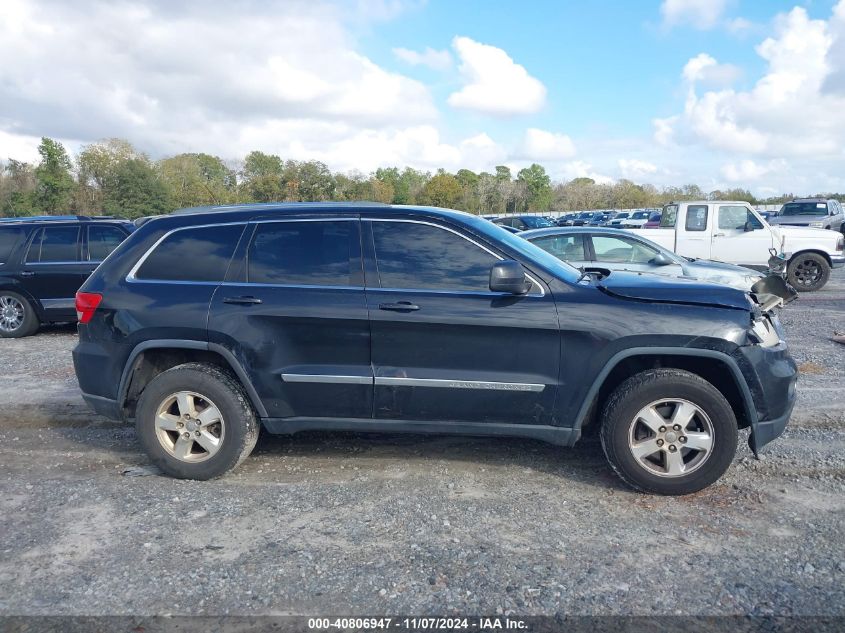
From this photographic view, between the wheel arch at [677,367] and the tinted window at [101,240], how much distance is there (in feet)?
27.6

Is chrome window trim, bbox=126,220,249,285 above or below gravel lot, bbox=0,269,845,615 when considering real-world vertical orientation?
above

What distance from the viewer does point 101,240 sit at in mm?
10156

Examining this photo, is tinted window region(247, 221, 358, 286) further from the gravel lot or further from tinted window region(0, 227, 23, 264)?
tinted window region(0, 227, 23, 264)

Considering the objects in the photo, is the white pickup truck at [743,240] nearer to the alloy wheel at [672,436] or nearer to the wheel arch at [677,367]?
the wheel arch at [677,367]

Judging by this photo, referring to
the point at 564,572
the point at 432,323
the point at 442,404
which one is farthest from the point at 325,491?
the point at 564,572

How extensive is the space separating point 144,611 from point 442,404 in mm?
2005

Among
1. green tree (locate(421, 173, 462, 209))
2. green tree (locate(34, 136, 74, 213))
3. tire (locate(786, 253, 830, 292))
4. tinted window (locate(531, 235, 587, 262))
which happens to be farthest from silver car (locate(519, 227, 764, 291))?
green tree (locate(34, 136, 74, 213))

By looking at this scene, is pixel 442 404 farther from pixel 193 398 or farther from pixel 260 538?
pixel 193 398

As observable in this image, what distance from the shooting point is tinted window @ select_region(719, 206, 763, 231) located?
13.2 metres

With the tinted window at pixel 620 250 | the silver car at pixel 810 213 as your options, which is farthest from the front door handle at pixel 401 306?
the silver car at pixel 810 213

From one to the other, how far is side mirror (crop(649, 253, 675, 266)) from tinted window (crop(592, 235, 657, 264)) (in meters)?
0.06

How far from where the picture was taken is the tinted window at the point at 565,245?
9.49 m

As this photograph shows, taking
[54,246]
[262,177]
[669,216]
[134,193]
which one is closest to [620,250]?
[669,216]

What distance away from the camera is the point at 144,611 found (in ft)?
9.78
